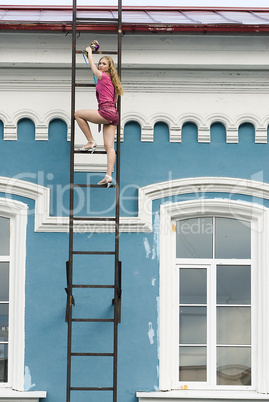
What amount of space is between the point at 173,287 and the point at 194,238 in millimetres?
553

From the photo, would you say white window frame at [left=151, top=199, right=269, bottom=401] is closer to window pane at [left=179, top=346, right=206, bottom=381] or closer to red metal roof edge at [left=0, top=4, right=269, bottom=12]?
window pane at [left=179, top=346, right=206, bottom=381]

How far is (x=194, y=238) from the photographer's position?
28.7ft

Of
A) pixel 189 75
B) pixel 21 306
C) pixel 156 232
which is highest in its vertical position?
pixel 189 75

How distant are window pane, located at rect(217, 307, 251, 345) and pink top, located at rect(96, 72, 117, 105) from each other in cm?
234

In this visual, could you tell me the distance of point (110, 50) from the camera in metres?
Result: 8.65

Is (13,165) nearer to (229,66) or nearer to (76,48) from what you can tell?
(76,48)

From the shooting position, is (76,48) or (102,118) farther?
(76,48)

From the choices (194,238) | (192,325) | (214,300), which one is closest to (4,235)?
(194,238)

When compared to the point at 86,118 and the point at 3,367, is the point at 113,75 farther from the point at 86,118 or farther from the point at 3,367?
the point at 3,367

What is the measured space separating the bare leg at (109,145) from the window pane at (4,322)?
5.33 feet

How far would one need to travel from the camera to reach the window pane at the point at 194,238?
8.70 meters

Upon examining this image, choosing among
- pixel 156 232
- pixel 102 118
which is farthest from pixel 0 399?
pixel 102 118

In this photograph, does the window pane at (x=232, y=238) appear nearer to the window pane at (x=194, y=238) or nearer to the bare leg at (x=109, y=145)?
the window pane at (x=194, y=238)

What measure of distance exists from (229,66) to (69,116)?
1.66 m
